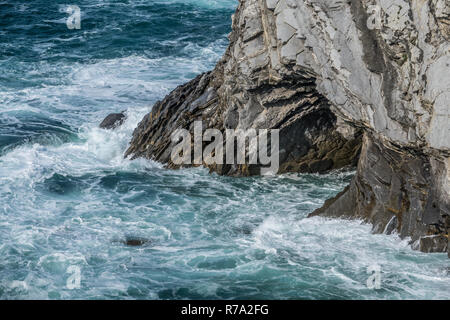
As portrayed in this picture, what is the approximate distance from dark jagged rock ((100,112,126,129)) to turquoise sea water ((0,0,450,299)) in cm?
33

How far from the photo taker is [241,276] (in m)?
17.0

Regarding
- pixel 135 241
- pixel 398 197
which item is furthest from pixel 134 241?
pixel 398 197

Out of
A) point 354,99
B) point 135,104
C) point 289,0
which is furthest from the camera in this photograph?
point 135,104

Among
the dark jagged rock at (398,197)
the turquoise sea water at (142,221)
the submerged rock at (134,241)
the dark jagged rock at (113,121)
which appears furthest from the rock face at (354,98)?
the submerged rock at (134,241)

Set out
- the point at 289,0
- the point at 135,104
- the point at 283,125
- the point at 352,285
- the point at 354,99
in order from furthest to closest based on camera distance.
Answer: the point at 135,104, the point at 283,125, the point at 289,0, the point at 354,99, the point at 352,285

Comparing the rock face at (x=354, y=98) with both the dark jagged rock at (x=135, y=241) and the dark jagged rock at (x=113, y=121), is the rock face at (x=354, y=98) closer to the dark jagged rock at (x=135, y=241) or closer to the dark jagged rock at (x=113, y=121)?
the dark jagged rock at (x=113, y=121)

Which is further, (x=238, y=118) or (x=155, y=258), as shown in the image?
(x=238, y=118)

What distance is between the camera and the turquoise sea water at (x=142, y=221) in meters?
16.5

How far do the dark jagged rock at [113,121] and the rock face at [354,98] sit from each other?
10.7 ft

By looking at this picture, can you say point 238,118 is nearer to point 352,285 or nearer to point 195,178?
point 195,178

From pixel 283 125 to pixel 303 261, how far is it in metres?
6.04

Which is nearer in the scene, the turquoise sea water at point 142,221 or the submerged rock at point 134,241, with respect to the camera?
the turquoise sea water at point 142,221

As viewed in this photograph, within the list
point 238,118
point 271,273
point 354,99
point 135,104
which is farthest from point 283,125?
point 135,104

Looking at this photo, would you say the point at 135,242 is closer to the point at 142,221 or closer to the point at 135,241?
the point at 135,241
